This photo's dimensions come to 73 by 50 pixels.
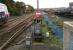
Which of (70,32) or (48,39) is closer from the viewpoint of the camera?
(70,32)

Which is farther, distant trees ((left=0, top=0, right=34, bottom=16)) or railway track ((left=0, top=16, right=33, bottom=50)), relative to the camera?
distant trees ((left=0, top=0, right=34, bottom=16))

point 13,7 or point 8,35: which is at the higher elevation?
point 8,35

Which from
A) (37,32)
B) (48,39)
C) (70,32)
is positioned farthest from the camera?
(48,39)

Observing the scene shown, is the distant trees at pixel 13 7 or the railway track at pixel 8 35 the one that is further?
the distant trees at pixel 13 7

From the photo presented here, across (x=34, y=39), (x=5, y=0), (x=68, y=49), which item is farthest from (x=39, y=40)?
(x=5, y=0)

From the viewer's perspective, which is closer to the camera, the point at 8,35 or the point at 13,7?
the point at 8,35

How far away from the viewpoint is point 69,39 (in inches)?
197

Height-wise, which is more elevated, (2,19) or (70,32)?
(70,32)

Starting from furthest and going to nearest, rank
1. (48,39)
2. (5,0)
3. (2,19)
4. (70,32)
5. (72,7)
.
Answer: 1. (5,0)
2. (72,7)
3. (2,19)
4. (48,39)
5. (70,32)

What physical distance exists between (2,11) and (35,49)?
609 inches

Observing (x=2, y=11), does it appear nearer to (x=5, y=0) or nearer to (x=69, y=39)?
(x=69, y=39)

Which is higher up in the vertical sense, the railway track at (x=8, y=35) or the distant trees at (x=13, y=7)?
the railway track at (x=8, y=35)

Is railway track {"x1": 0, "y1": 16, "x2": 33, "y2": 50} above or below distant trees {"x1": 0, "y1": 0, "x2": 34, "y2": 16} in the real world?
above

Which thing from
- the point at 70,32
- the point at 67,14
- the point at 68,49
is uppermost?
the point at 70,32
